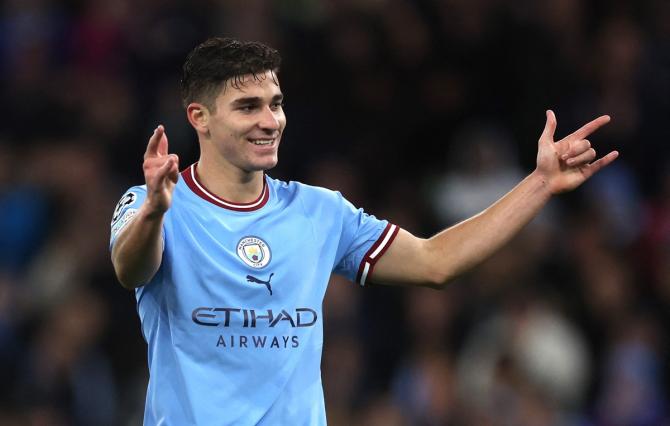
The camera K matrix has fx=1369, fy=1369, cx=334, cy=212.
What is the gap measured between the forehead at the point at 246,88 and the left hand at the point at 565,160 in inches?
42.3

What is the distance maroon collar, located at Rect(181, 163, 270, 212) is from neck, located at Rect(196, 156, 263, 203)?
2 centimetres

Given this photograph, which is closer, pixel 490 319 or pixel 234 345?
pixel 234 345

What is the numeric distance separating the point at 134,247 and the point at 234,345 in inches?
22.4

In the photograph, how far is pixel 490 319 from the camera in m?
9.97

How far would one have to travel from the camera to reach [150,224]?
185 inches

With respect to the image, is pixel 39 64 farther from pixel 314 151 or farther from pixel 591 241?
pixel 591 241

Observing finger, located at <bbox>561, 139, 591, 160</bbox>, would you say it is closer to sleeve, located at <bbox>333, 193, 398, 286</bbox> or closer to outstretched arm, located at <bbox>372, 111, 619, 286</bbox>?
outstretched arm, located at <bbox>372, 111, 619, 286</bbox>

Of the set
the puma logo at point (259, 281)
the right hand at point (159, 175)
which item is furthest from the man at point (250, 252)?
the right hand at point (159, 175)

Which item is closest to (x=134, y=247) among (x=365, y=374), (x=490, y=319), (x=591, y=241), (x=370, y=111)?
(x=365, y=374)

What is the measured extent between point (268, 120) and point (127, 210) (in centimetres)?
64

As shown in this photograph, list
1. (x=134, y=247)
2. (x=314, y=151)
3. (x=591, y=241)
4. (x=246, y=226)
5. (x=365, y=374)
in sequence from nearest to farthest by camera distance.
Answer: (x=134, y=247) → (x=246, y=226) → (x=365, y=374) → (x=591, y=241) → (x=314, y=151)

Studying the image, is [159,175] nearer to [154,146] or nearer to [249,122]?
[154,146]

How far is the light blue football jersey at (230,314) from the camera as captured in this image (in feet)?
16.5

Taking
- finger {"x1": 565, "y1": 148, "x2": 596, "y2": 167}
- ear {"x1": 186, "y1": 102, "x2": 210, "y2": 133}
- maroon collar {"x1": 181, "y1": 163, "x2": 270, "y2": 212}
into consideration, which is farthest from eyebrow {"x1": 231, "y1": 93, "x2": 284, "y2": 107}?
finger {"x1": 565, "y1": 148, "x2": 596, "y2": 167}
